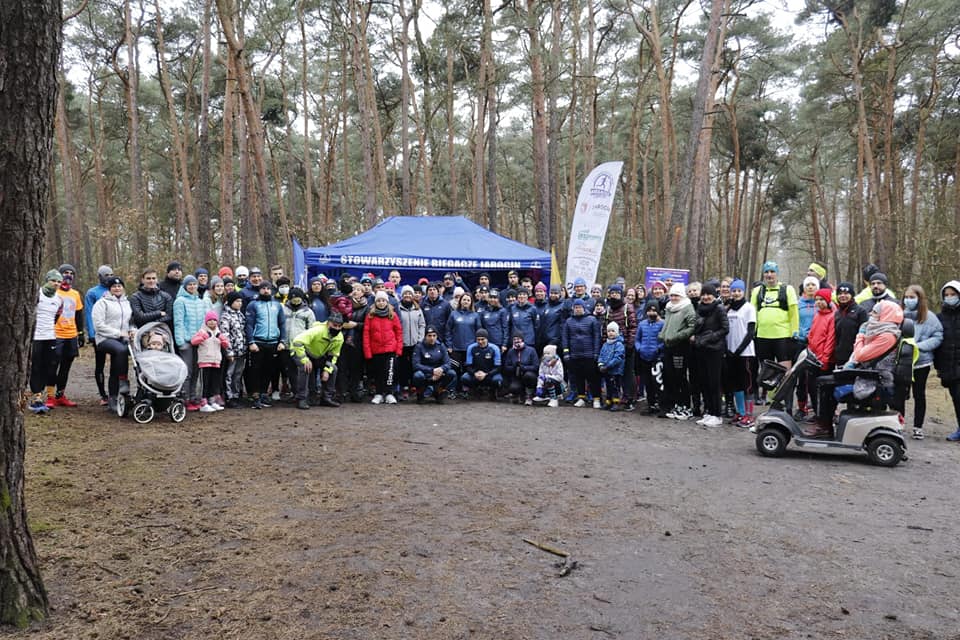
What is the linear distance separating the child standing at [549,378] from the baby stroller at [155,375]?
186 inches

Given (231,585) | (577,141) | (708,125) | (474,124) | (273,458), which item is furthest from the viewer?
(577,141)

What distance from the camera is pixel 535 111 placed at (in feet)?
52.2

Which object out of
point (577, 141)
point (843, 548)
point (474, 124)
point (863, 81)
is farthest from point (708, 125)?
point (577, 141)

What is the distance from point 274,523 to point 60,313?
519 centimetres

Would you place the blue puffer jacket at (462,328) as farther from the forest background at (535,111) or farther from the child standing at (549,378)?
the forest background at (535,111)

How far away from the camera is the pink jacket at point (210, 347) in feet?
24.5

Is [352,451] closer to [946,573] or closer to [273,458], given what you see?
[273,458]

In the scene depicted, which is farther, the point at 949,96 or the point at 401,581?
the point at 949,96

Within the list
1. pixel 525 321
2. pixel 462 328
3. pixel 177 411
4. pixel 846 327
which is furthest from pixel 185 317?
pixel 846 327

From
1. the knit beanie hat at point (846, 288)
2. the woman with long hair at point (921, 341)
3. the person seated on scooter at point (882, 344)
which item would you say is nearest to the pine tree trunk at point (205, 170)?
the knit beanie hat at point (846, 288)

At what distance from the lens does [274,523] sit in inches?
153

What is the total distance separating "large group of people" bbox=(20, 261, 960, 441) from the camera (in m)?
7.03

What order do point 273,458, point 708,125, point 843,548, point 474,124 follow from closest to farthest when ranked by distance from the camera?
point 843,548 → point 273,458 → point 708,125 → point 474,124

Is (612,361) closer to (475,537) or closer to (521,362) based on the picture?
(521,362)
